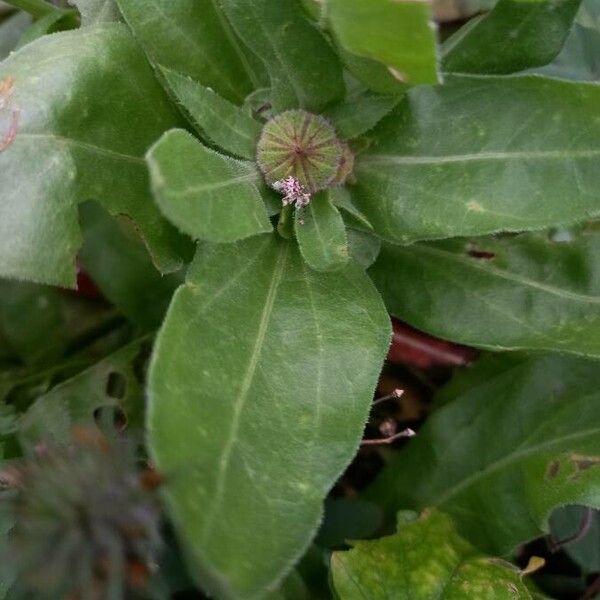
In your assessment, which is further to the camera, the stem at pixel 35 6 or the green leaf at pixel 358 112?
the stem at pixel 35 6

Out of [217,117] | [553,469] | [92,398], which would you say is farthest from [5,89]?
[553,469]

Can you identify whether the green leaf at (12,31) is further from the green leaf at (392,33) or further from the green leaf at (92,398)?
the green leaf at (392,33)

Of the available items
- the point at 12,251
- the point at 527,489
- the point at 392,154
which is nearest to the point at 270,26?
the point at 392,154

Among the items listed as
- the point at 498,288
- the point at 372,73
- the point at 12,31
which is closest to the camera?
the point at 372,73

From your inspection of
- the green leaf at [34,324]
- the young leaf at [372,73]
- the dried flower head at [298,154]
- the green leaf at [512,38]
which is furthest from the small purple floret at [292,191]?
the green leaf at [34,324]

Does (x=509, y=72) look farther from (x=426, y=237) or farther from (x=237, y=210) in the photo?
(x=237, y=210)

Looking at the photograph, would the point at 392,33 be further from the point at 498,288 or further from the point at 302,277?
the point at 498,288
